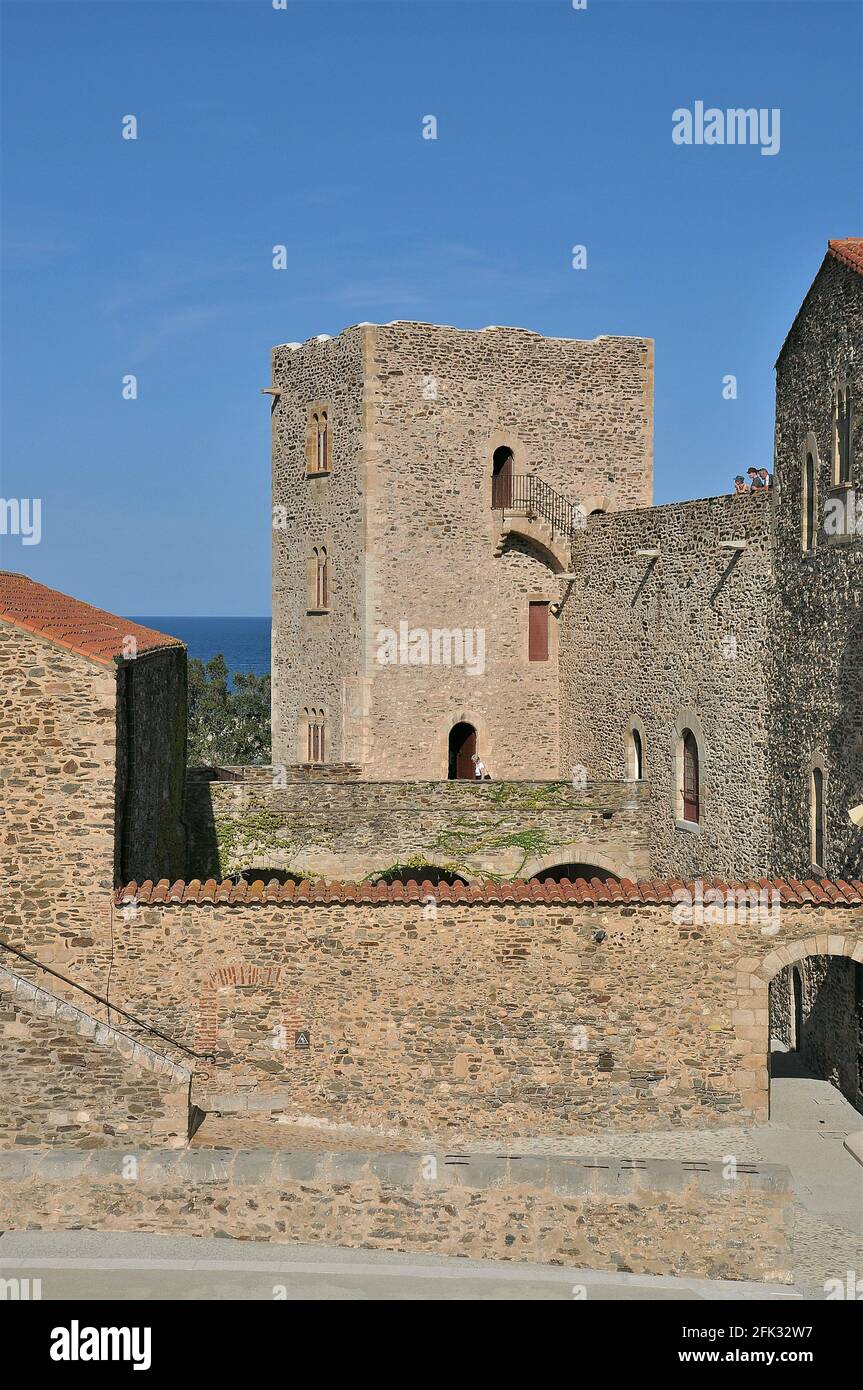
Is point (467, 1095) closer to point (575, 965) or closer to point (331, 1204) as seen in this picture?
point (575, 965)

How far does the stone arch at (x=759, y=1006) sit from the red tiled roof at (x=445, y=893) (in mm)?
433

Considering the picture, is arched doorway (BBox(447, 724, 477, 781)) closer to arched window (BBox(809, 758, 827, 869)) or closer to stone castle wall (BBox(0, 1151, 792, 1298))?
arched window (BBox(809, 758, 827, 869))

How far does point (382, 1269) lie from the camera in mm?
12344

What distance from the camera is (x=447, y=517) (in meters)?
28.6

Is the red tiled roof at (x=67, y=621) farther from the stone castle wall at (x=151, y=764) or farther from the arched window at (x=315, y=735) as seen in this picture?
the arched window at (x=315, y=735)

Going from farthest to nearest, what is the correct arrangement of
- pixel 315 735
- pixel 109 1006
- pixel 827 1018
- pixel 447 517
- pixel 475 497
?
pixel 315 735 → pixel 475 497 → pixel 447 517 → pixel 827 1018 → pixel 109 1006

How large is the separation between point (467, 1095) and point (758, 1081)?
2.97 metres

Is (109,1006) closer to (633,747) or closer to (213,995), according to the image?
(213,995)

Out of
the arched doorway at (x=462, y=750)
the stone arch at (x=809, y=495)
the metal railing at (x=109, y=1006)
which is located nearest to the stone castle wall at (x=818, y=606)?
the stone arch at (x=809, y=495)

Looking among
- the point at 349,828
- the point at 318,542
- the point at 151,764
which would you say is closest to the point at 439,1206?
the point at 151,764

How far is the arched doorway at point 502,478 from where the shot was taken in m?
28.9

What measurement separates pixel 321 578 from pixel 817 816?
45.3ft

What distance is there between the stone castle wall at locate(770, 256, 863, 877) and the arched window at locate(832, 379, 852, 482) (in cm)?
18
